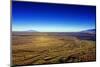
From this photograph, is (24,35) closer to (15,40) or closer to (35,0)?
(15,40)

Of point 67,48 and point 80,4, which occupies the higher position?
point 80,4

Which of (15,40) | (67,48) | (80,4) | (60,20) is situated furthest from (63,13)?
(15,40)

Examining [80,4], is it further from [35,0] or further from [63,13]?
[35,0]

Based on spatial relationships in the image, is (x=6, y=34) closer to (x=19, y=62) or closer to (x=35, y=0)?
(x=19, y=62)

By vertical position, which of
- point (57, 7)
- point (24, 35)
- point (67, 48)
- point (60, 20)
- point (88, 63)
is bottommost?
point (88, 63)

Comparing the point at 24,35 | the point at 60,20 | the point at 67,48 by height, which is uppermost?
the point at 60,20

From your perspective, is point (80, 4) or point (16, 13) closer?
point (16, 13)

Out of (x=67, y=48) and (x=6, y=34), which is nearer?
(x=6, y=34)

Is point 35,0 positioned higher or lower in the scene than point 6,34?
higher

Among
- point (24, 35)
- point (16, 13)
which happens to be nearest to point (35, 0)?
point (16, 13)
